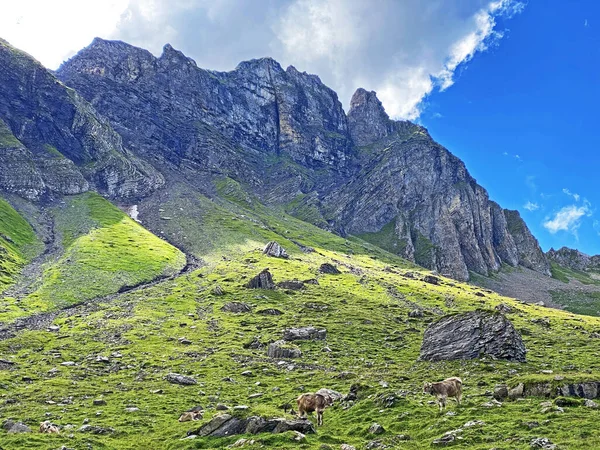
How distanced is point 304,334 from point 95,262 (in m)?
89.7

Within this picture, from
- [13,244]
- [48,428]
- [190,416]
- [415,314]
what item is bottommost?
[48,428]

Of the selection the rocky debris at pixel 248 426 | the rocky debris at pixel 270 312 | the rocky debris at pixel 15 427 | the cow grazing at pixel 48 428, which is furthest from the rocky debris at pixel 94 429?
the rocky debris at pixel 270 312

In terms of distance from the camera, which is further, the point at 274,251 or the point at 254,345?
the point at 274,251

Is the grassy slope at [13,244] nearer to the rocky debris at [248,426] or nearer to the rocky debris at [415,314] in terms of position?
the rocky debris at [415,314]

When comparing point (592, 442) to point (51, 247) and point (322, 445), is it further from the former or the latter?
point (51, 247)

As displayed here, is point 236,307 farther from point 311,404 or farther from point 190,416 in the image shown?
point 311,404

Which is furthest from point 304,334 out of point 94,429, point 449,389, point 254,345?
point 94,429

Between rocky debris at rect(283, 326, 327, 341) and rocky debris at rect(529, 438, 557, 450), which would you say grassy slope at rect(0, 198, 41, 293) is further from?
rocky debris at rect(529, 438, 557, 450)

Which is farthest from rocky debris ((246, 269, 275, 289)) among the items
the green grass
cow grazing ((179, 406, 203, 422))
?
cow grazing ((179, 406, 203, 422))

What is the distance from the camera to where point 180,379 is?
146ft

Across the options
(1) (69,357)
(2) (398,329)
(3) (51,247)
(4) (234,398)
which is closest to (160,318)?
(1) (69,357)

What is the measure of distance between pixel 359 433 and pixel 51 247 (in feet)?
531

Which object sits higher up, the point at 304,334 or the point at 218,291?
the point at 218,291

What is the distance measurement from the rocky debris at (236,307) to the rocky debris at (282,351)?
31383 mm
